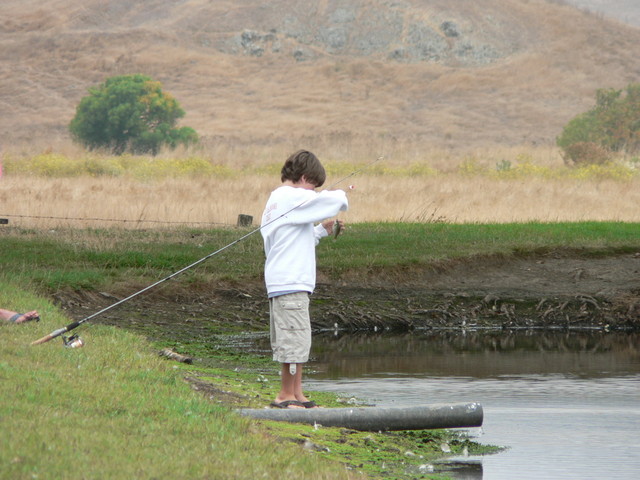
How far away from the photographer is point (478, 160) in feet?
165

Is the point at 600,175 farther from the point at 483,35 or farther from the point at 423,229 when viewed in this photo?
the point at 483,35

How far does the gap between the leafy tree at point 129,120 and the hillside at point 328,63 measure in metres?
10.4

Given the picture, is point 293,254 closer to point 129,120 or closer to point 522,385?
point 522,385

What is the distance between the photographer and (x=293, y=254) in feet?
27.3

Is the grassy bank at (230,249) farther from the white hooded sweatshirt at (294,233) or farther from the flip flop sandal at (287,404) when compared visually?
the white hooded sweatshirt at (294,233)

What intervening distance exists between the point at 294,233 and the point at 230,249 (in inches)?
389

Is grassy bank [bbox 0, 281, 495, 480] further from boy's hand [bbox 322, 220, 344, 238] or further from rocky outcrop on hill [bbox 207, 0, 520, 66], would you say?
rocky outcrop on hill [bbox 207, 0, 520, 66]

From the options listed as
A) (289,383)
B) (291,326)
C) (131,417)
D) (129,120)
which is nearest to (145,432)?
(131,417)

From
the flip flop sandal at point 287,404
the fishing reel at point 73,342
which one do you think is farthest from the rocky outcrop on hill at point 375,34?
the flip flop sandal at point 287,404

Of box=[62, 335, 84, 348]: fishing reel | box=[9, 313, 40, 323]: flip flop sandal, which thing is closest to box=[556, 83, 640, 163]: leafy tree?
box=[9, 313, 40, 323]: flip flop sandal

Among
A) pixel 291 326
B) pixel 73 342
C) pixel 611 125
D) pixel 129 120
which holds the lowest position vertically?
pixel 73 342

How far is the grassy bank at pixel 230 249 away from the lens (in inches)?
623

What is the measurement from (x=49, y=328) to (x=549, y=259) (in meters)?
10.3

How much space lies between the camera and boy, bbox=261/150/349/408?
325 inches
